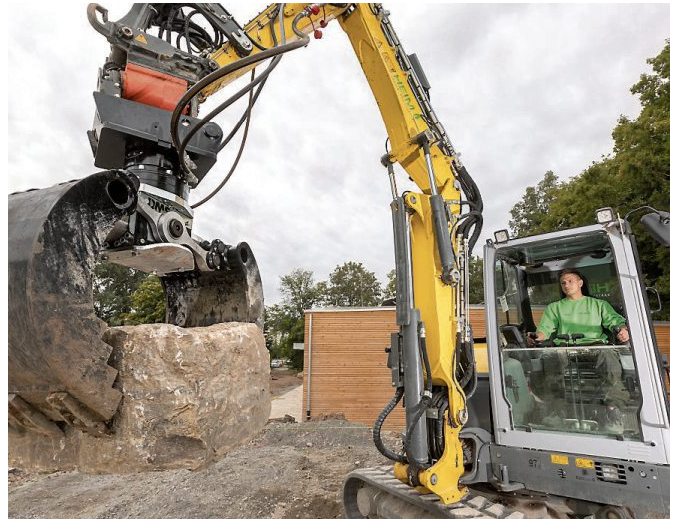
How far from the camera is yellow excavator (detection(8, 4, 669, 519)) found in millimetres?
1341

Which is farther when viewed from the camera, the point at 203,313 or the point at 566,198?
the point at 566,198

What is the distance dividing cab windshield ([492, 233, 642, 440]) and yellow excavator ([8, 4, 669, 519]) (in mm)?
16

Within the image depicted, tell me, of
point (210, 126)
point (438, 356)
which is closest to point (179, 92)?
point (210, 126)

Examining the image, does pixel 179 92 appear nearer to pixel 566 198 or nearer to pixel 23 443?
pixel 23 443

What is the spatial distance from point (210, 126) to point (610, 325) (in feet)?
10.5

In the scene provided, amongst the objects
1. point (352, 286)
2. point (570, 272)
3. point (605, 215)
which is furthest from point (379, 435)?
point (352, 286)

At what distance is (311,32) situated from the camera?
12.3 feet

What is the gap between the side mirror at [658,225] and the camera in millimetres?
2922

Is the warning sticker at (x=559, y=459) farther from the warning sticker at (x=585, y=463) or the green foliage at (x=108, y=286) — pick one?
the green foliage at (x=108, y=286)

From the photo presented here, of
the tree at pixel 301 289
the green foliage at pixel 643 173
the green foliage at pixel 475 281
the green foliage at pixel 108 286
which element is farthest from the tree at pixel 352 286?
the green foliage at pixel 108 286

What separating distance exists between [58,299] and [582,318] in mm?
3623

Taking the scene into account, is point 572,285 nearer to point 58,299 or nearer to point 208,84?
point 208,84

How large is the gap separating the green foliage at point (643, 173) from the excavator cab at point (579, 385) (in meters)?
8.37

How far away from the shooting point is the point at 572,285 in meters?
3.83
